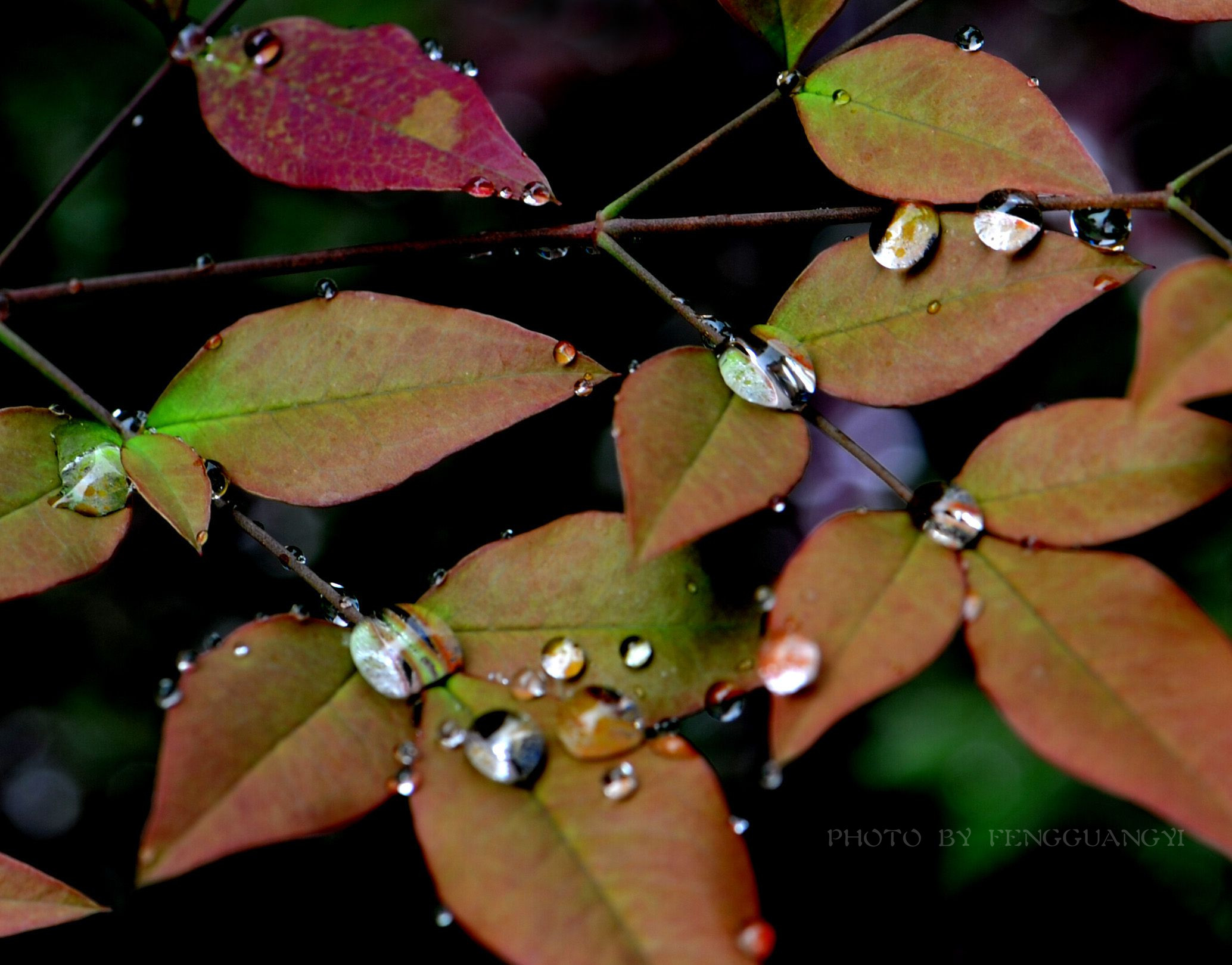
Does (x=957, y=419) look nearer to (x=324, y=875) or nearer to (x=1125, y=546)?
(x=1125, y=546)

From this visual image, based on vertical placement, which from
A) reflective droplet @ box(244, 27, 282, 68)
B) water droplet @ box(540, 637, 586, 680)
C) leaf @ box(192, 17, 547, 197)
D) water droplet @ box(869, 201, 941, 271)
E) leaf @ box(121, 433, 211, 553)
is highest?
reflective droplet @ box(244, 27, 282, 68)

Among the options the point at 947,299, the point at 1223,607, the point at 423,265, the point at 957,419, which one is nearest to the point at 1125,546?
the point at 1223,607

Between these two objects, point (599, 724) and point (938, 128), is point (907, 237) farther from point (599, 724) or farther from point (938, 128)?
point (599, 724)

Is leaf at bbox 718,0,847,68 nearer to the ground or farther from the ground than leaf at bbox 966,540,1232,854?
farther from the ground

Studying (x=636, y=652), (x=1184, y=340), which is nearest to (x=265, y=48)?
(x=636, y=652)

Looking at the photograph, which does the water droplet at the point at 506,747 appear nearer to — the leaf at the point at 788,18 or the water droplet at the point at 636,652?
the water droplet at the point at 636,652

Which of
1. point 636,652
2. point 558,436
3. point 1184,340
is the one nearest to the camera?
point 1184,340

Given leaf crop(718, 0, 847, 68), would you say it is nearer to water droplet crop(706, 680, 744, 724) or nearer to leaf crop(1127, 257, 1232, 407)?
leaf crop(1127, 257, 1232, 407)

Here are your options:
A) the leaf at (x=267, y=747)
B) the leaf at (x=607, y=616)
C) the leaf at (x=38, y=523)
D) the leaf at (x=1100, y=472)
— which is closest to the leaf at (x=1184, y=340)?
the leaf at (x=1100, y=472)

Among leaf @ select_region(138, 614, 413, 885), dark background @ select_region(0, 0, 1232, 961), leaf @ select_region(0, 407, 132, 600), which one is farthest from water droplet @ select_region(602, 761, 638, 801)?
dark background @ select_region(0, 0, 1232, 961)
